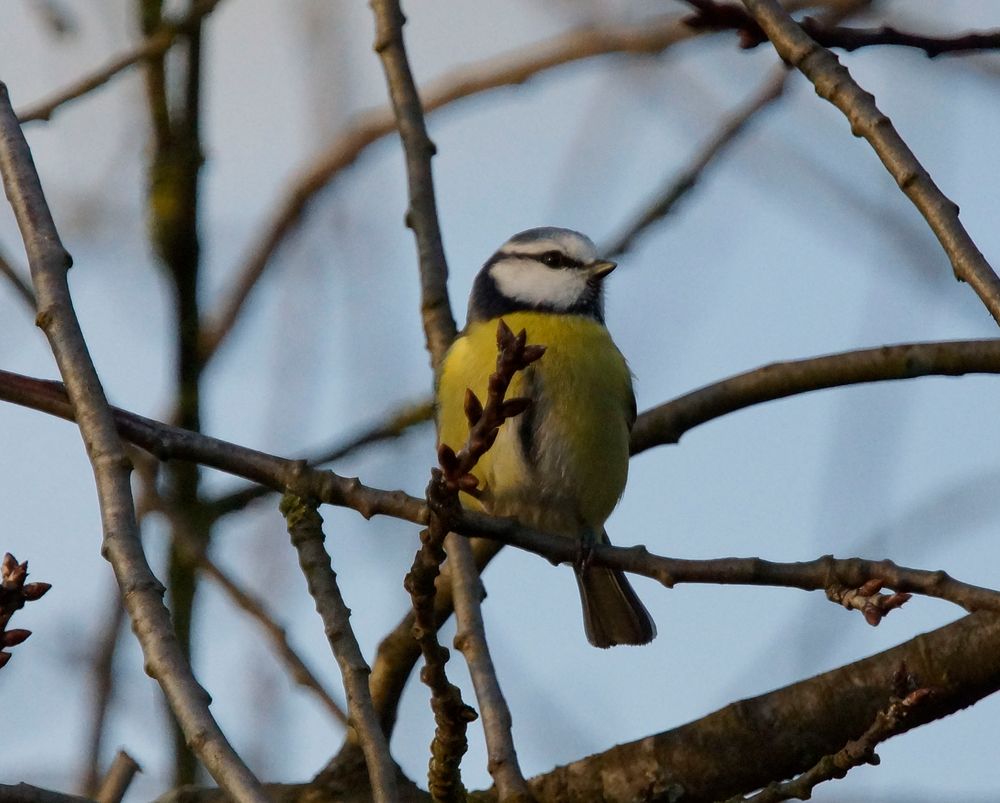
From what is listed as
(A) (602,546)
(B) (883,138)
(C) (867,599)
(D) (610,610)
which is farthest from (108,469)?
(D) (610,610)

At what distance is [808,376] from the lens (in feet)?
10.00

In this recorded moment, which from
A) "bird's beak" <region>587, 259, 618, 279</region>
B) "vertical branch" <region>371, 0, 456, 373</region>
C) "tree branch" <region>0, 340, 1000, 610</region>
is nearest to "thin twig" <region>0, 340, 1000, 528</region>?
"tree branch" <region>0, 340, 1000, 610</region>

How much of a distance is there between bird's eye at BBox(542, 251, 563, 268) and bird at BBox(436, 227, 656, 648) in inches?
6.1

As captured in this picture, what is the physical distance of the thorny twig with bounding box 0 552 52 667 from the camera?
1.89 meters

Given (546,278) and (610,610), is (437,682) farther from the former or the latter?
(546,278)

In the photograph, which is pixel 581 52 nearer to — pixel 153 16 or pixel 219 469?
pixel 153 16

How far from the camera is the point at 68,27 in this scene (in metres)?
4.09

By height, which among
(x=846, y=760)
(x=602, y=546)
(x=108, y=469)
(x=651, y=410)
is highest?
(x=651, y=410)

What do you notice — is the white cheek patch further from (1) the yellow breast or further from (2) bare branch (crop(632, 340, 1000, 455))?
(2) bare branch (crop(632, 340, 1000, 455))

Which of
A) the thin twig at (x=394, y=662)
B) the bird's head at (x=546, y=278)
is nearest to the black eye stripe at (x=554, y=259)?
the bird's head at (x=546, y=278)

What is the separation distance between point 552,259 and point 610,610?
3.36 ft

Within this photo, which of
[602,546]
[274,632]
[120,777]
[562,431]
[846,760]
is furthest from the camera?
[274,632]

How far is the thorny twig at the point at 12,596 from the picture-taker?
1895mm

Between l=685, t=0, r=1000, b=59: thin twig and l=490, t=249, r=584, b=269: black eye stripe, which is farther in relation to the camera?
l=490, t=249, r=584, b=269: black eye stripe
